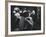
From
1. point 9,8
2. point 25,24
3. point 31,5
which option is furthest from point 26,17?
point 9,8

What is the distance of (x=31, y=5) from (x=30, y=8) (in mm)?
61

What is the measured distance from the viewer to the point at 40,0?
1.71 metres

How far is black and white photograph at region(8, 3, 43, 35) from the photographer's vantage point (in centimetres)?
162

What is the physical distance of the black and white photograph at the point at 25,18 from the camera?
5.32ft

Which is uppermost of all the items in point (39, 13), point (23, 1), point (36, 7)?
point (23, 1)

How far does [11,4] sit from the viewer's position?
5.30 ft

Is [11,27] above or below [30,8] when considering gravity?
below

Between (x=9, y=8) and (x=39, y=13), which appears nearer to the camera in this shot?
(x=9, y=8)

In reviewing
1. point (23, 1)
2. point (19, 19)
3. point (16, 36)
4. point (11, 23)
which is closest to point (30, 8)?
point (23, 1)

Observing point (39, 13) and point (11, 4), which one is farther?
point (39, 13)

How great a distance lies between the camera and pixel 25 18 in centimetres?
166

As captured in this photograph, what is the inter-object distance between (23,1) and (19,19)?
13.9 inches

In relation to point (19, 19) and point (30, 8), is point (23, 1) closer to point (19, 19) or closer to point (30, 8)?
point (30, 8)

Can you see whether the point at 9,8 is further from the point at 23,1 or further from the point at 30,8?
the point at 30,8
